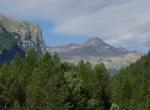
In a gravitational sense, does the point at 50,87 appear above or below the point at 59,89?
above

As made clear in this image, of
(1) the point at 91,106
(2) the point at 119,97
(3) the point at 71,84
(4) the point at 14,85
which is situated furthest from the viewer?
(2) the point at 119,97

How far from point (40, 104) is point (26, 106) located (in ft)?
22.7

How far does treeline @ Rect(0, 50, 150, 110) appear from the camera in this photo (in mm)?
92938

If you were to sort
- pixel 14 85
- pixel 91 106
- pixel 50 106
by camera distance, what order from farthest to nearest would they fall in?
pixel 91 106, pixel 14 85, pixel 50 106

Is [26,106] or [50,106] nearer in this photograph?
[50,106]

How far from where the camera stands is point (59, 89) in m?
100

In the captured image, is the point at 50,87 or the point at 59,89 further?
the point at 59,89

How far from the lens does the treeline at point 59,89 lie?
92938 mm

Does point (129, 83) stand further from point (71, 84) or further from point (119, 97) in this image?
point (71, 84)

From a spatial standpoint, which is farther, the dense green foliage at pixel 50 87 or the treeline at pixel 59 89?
the treeline at pixel 59 89

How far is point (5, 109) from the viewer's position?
99625 millimetres

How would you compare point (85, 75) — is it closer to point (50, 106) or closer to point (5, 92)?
point (5, 92)

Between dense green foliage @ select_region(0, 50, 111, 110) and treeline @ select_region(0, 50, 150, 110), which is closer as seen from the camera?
dense green foliage @ select_region(0, 50, 111, 110)

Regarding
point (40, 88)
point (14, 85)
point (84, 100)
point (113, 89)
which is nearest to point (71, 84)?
point (84, 100)
